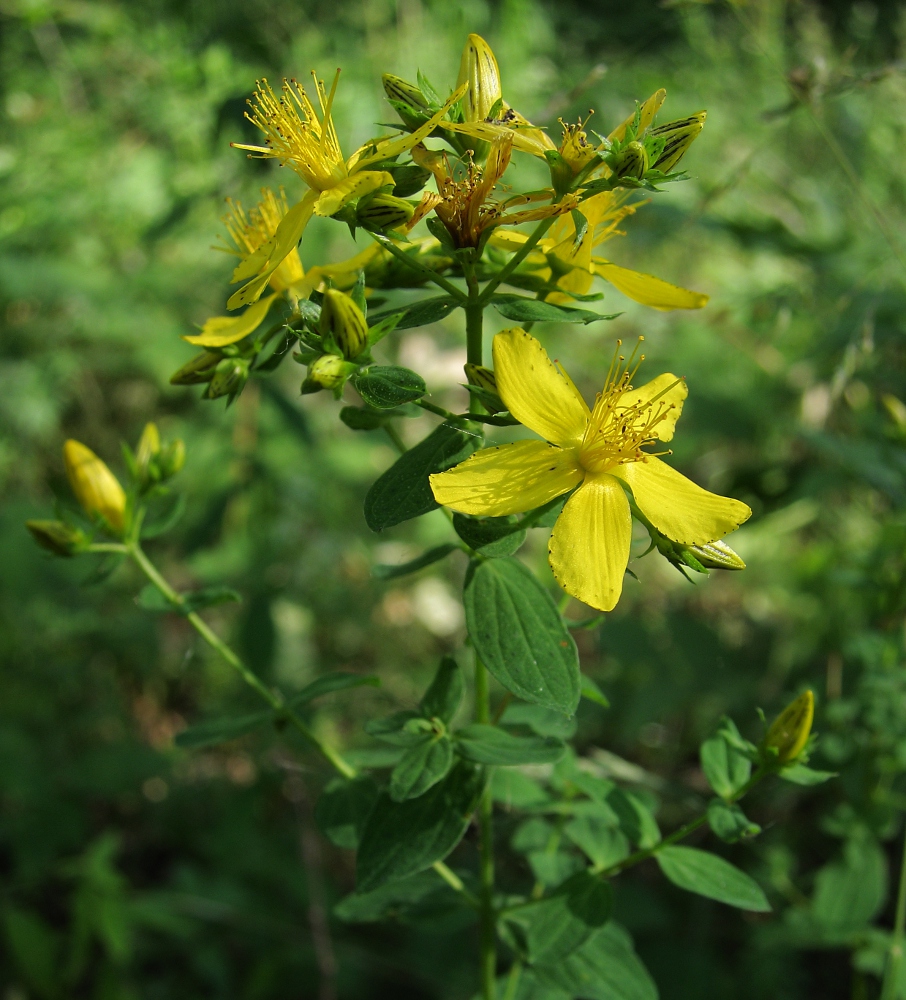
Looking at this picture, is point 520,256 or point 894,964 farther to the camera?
point 894,964

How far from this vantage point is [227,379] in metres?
0.87

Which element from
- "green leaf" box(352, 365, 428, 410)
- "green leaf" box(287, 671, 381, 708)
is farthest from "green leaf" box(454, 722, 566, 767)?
"green leaf" box(352, 365, 428, 410)

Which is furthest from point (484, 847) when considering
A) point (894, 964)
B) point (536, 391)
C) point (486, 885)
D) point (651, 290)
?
point (894, 964)

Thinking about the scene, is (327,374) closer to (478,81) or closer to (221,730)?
(478,81)

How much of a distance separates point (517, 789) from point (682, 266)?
286 cm

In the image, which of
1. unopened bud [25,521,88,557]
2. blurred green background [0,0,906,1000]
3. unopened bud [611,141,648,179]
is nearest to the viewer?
A: unopened bud [611,141,648,179]

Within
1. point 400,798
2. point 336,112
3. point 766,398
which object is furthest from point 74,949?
point 766,398

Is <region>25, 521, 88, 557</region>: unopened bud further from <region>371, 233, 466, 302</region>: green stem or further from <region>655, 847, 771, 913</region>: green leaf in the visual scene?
<region>655, 847, 771, 913</region>: green leaf

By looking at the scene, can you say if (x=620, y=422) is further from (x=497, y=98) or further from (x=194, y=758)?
(x=194, y=758)

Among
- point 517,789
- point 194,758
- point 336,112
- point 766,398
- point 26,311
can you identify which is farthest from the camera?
point 26,311

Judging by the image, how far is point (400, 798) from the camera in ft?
2.64

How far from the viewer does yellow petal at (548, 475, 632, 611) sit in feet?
2.49

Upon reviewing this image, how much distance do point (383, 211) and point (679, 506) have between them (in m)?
0.37

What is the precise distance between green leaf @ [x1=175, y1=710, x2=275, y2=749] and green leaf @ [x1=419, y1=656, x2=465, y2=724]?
0.21 meters
